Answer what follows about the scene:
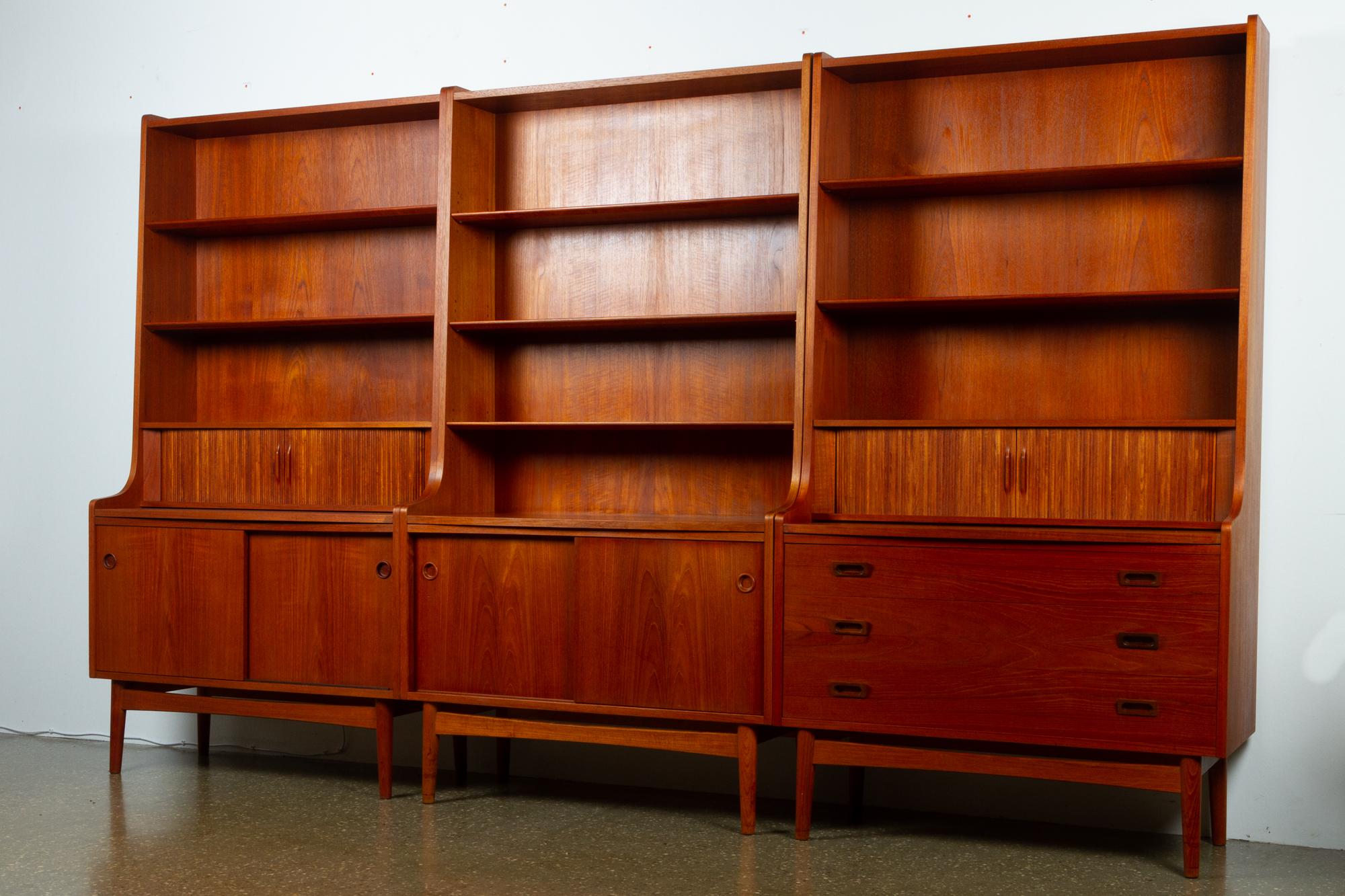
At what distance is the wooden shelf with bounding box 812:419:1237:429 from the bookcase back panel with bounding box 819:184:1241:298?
37 cm

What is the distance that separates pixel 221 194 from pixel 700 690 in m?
2.38

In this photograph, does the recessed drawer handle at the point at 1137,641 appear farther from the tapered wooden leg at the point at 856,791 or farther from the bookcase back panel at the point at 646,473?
the bookcase back panel at the point at 646,473

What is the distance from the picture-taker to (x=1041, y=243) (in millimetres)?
3789

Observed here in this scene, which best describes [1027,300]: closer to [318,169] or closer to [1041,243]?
[1041,243]

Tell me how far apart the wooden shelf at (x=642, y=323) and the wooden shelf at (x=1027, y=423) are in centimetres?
36

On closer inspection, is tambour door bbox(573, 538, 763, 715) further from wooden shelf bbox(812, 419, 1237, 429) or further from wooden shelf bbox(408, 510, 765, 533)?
wooden shelf bbox(812, 419, 1237, 429)

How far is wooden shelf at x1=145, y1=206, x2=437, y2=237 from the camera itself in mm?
4191

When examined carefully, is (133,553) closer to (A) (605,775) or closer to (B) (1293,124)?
(A) (605,775)

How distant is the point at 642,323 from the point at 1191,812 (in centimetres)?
190

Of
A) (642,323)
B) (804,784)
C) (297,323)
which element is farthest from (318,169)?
(804,784)

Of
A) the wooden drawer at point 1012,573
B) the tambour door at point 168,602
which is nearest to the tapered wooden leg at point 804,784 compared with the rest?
the wooden drawer at point 1012,573

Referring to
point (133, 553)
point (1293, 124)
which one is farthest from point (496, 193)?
point (1293, 124)

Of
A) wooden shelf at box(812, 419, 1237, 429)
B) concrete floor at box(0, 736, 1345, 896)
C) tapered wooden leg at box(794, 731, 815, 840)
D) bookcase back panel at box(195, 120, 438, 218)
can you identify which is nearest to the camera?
concrete floor at box(0, 736, 1345, 896)

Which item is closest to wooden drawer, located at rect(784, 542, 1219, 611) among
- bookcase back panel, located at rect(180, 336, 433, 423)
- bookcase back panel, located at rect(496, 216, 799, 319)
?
bookcase back panel, located at rect(496, 216, 799, 319)
